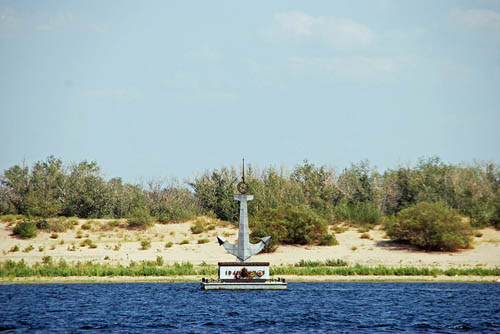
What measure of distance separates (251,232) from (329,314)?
26.1m

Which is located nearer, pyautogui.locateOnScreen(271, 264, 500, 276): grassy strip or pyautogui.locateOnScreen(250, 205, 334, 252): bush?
pyautogui.locateOnScreen(271, 264, 500, 276): grassy strip

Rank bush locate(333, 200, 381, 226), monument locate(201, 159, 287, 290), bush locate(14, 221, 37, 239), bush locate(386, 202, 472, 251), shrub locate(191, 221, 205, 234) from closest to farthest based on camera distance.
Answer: monument locate(201, 159, 287, 290), bush locate(386, 202, 472, 251), bush locate(14, 221, 37, 239), shrub locate(191, 221, 205, 234), bush locate(333, 200, 381, 226)

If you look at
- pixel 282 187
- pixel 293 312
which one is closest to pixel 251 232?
pixel 282 187

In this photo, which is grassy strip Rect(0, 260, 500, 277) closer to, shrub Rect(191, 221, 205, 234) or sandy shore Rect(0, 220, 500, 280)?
sandy shore Rect(0, 220, 500, 280)

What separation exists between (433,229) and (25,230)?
40.8m

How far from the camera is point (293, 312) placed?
38.8 metres

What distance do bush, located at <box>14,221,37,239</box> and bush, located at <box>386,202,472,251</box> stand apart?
3708cm

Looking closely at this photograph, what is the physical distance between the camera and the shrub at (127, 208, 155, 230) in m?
73.1

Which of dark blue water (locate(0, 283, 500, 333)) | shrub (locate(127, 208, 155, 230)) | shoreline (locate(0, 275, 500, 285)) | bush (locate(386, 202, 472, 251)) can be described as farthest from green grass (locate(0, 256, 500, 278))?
shrub (locate(127, 208, 155, 230))

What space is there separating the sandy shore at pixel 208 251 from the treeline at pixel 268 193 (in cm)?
500

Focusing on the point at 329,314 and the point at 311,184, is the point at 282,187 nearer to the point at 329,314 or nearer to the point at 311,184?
the point at 311,184

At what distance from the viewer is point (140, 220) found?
2876 inches

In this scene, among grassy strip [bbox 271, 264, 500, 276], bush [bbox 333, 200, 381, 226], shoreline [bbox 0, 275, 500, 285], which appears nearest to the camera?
shoreline [bbox 0, 275, 500, 285]

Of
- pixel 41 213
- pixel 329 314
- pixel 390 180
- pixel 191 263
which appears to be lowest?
pixel 329 314
